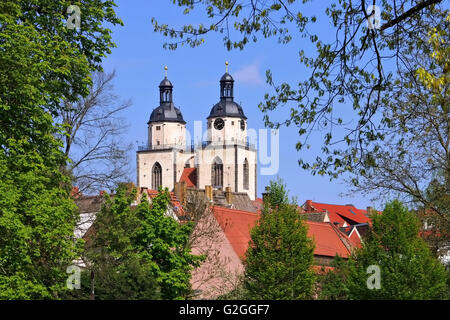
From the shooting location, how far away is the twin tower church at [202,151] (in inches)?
6024

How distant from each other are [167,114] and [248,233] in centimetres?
11263

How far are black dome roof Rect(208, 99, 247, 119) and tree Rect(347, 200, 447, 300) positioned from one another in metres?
116

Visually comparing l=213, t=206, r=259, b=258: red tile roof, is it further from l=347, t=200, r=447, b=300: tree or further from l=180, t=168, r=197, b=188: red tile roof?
l=180, t=168, r=197, b=188: red tile roof

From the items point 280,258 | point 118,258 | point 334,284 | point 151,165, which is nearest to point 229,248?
point 280,258

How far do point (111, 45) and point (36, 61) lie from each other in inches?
124

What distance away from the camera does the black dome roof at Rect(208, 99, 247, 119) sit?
15762cm

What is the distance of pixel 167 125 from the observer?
531ft

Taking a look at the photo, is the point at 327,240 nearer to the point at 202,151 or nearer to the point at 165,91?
the point at 202,151

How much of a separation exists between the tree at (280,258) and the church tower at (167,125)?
386ft

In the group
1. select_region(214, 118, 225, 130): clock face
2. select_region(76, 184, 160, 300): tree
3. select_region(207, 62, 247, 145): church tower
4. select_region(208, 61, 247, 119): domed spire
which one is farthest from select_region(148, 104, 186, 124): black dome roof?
select_region(76, 184, 160, 300): tree

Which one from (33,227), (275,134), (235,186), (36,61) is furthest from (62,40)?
(235,186)

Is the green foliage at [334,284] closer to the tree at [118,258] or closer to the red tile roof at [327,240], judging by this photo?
the red tile roof at [327,240]

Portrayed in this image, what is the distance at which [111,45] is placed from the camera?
84.5 ft

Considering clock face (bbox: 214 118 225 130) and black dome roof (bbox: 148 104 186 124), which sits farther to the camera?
black dome roof (bbox: 148 104 186 124)
